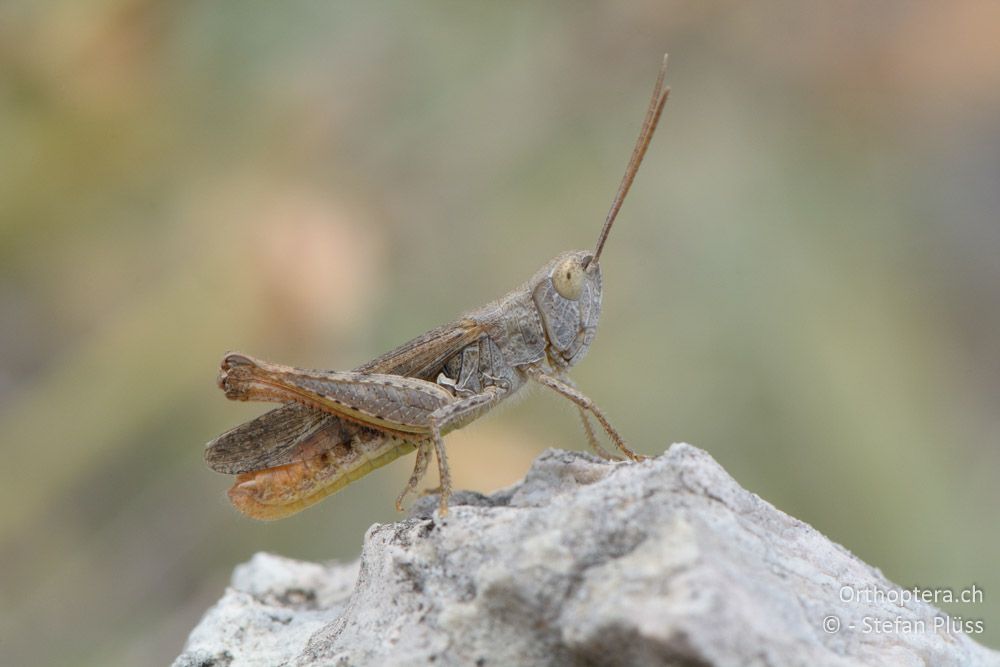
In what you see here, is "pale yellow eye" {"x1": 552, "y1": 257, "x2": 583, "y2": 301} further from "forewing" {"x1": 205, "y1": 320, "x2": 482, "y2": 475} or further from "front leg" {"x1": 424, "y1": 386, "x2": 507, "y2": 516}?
"forewing" {"x1": 205, "y1": 320, "x2": 482, "y2": 475}

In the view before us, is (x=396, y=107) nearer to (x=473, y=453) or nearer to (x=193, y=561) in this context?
(x=473, y=453)

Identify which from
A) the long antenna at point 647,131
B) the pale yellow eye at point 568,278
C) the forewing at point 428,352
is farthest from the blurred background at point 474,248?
the long antenna at point 647,131

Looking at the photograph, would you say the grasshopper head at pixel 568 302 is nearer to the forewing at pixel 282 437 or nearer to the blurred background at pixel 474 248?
the forewing at pixel 282 437

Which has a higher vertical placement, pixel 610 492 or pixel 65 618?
pixel 65 618

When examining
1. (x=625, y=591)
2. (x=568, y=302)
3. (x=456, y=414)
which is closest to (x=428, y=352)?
(x=456, y=414)

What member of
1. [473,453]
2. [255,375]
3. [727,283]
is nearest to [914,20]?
[727,283]

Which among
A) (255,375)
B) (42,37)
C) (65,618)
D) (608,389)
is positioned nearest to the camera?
(255,375)

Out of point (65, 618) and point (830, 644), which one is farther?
point (65, 618)
